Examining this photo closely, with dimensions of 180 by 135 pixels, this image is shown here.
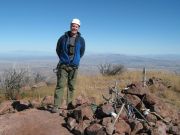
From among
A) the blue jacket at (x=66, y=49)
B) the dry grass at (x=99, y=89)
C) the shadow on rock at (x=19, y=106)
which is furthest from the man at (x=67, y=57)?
the dry grass at (x=99, y=89)

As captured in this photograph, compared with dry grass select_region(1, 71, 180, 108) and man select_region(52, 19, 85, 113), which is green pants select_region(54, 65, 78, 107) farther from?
dry grass select_region(1, 71, 180, 108)

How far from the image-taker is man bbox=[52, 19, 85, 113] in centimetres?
860

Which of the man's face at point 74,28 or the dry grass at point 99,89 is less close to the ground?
the man's face at point 74,28

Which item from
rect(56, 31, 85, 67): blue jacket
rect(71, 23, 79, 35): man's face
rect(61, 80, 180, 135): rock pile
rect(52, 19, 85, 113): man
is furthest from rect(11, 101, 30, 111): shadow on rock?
rect(71, 23, 79, 35): man's face

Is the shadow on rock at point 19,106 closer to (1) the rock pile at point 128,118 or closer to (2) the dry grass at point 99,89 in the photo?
(2) the dry grass at point 99,89

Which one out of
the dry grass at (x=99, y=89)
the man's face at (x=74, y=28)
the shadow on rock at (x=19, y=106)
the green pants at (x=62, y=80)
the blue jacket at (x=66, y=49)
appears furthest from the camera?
the dry grass at (x=99, y=89)

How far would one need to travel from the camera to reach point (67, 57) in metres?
8.73

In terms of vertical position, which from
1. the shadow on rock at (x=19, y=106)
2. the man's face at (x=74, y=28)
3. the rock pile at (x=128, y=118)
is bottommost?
the shadow on rock at (x=19, y=106)

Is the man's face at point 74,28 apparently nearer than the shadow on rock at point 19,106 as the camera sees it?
Yes

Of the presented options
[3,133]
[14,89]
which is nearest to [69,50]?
[3,133]

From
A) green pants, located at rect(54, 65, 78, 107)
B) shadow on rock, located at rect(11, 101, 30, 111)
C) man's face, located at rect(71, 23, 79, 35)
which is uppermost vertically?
man's face, located at rect(71, 23, 79, 35)

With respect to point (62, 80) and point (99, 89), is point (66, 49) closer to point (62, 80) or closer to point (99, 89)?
point (62, 80)

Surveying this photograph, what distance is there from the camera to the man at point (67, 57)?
8602 millimetres

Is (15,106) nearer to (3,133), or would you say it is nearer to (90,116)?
(3,133)
